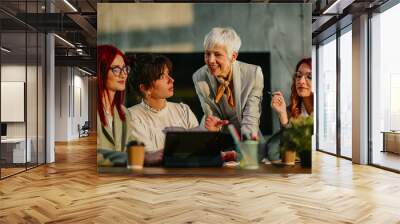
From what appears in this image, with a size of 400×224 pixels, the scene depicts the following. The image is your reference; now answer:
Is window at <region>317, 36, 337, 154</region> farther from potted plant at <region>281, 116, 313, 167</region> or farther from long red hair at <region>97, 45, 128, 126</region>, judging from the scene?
long red hair at <region>97, 45, 128, 126</region>

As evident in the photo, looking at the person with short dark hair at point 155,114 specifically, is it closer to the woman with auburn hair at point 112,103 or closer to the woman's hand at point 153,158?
the woman's hand at point 153,158

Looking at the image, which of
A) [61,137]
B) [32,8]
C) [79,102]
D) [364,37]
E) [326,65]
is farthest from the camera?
[79,102]

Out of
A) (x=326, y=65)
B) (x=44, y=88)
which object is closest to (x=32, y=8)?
(x=44, y=88)

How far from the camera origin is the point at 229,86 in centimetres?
708

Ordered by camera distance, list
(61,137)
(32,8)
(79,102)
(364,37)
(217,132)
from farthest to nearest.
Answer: (79,102) < (61,137) < (364,37) < (32,8) < (217,132)

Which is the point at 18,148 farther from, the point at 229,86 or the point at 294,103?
the point at 294,103

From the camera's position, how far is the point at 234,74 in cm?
709

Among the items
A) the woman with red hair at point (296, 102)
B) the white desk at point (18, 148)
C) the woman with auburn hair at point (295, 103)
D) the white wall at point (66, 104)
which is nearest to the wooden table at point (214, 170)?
the woman with auburn hair at point (295, 103)

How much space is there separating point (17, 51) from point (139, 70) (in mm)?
2285

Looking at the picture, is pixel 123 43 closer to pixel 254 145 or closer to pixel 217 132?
pixel 217 132

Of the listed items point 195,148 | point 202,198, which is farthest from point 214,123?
point 202,198

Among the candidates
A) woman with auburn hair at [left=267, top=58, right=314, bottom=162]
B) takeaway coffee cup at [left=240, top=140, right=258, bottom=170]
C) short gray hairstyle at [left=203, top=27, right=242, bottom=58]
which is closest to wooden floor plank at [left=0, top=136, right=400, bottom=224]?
takeaway coffee cup at [left=240, top=140, right=258, bottom=170]

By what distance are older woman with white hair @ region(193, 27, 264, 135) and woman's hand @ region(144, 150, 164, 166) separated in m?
0.98

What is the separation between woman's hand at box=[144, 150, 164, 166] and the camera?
7.06m
